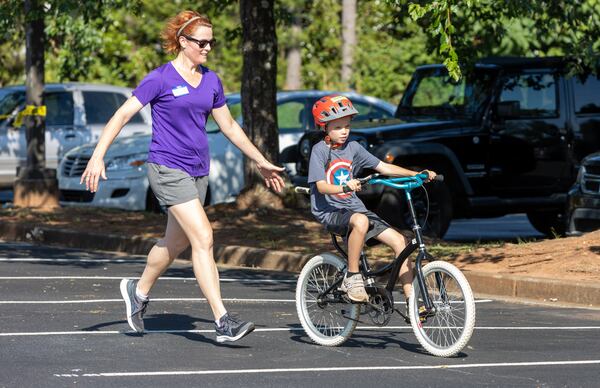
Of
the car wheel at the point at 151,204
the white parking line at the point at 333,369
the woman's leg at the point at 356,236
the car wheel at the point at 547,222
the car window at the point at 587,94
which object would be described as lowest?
the car wheel at the point at 547,222

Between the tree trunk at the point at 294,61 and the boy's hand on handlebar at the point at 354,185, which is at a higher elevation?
the tree trunk at the point at 294,61

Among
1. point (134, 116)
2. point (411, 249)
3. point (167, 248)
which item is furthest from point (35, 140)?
point (411, 249)

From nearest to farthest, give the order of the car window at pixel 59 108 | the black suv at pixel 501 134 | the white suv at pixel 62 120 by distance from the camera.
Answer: the black suv at pixel 501 134
the white suv at pixel 62 120
the car window at pixel 59 108

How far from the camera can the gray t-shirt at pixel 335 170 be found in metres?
8.46

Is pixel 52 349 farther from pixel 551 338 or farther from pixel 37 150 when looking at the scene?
pixel 37 150

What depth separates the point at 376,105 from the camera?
20406 mm

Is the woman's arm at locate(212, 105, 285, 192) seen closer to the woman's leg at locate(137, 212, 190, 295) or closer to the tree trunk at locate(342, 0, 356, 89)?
the woman's leg at locate(137, 212, 190, 295)

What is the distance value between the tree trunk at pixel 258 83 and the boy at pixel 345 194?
26.1 feet

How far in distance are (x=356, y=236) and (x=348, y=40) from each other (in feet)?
88.9

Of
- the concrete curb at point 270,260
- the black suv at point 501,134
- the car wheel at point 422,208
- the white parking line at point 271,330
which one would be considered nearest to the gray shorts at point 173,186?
the white parking line at point 271,330

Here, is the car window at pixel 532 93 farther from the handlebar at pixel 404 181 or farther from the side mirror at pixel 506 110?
the handlebar at pixel 404 181

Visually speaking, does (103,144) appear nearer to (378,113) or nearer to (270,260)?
(270,260)

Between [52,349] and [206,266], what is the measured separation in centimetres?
103

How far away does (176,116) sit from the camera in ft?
27.2
